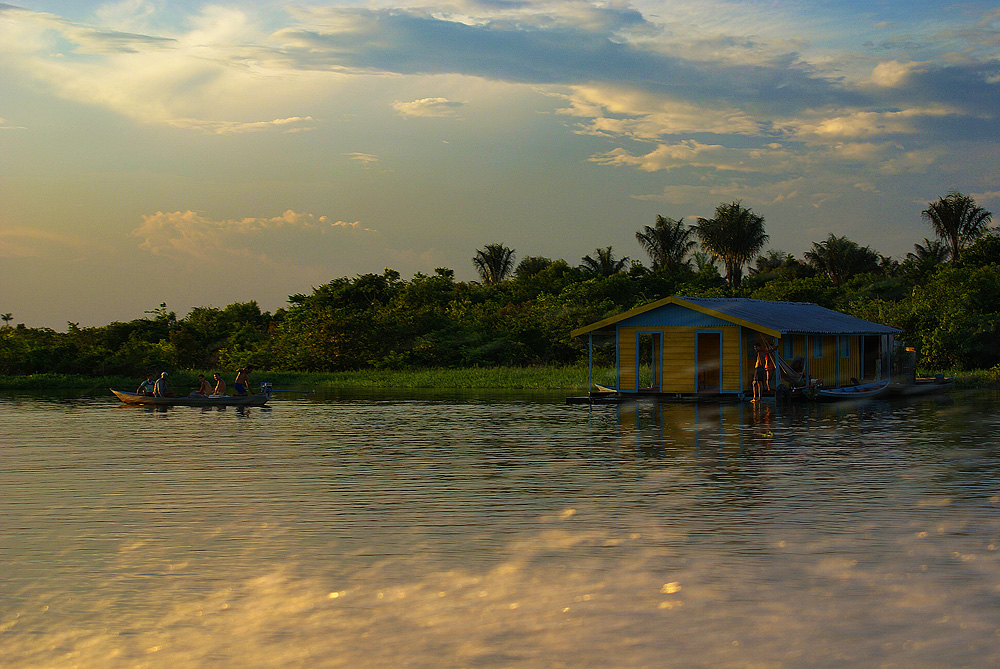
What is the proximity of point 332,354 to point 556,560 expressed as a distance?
170ft

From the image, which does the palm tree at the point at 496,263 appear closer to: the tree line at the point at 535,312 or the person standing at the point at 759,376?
the tree line at the point at 535,312

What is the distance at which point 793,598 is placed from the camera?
7.66m

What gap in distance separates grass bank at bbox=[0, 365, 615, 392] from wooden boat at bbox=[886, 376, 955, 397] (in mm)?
12574

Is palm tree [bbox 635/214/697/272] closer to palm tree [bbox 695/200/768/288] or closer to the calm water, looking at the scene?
palm tree [bbox 695/200/768/288]

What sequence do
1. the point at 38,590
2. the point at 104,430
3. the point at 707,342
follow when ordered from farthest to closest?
1. the point at 707,342
2. the point at 104,430
3. the point at 38,590

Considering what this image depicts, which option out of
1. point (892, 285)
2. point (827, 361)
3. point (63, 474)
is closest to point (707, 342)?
point (827, 361)

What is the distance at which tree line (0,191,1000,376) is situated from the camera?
171ft

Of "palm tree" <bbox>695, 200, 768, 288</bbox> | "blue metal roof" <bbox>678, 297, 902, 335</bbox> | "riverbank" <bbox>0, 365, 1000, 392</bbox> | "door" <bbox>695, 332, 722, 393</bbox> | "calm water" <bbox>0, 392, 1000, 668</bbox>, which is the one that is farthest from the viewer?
"palm tree" <bbox>695, 200, 768, 288</bbox>

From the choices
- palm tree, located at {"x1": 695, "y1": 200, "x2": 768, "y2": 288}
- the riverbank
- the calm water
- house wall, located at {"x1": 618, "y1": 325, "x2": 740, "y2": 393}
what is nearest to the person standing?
house wall, located at {"x1": 618, "y1": 325, "x2": 740, "y2": 393}

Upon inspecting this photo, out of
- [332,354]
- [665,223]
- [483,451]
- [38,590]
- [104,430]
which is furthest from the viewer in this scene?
[665,223]

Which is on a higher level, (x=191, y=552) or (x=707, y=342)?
(x=707, y=342)

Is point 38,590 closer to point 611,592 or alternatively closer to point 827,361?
point 611,592

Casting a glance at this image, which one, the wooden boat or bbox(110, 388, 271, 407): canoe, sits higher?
the wooden boat

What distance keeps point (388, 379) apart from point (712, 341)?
65.8 ft
